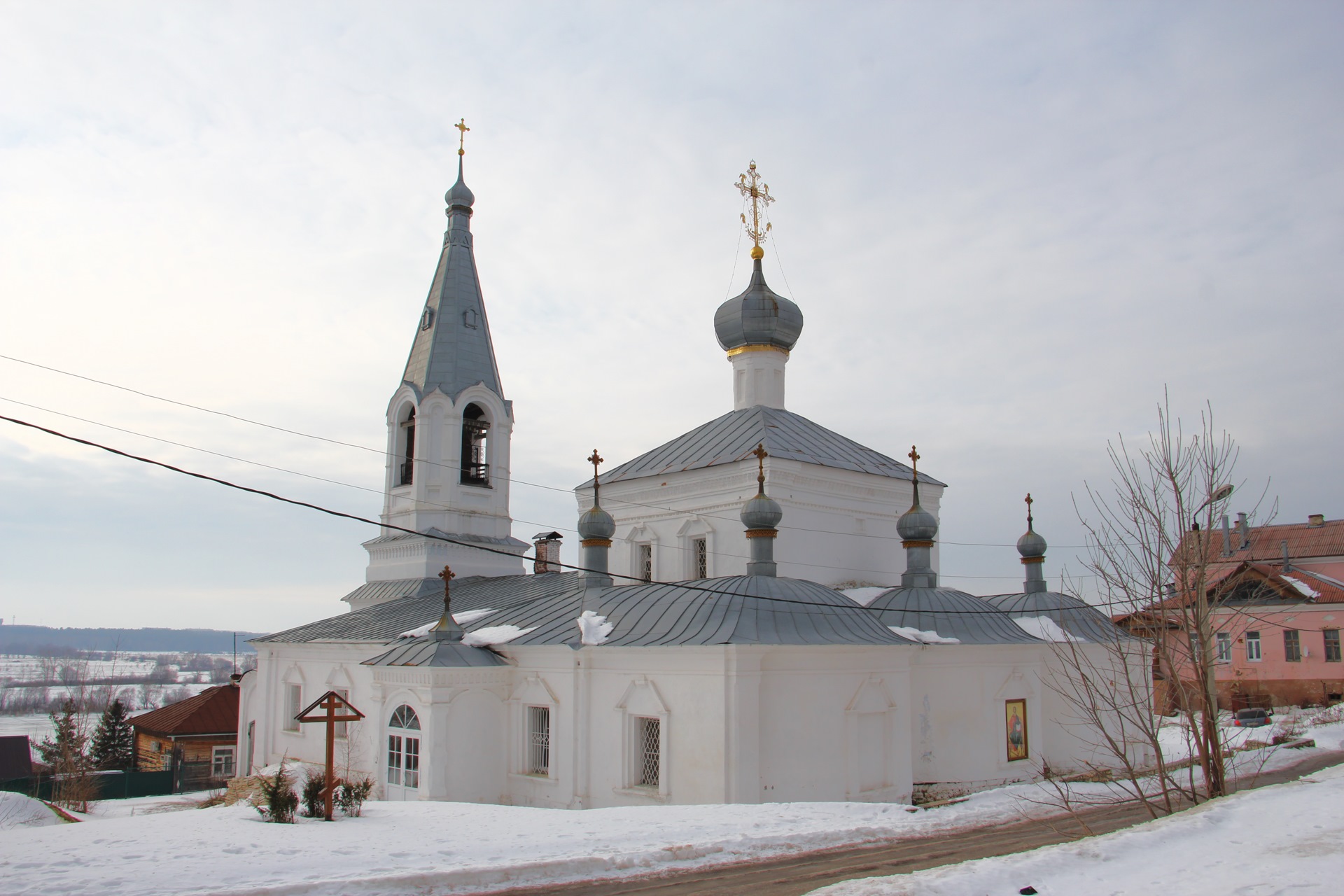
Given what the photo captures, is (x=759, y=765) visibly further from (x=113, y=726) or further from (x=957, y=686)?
(x=113, y=726)

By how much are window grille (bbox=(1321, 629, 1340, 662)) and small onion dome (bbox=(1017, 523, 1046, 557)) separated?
17.0 meters

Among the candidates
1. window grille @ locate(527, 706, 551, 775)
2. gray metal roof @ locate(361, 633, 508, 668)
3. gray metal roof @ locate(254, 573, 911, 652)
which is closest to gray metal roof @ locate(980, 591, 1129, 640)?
gray metal roof @ locate(254, 573, 911, 652)

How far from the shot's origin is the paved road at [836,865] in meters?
6.64

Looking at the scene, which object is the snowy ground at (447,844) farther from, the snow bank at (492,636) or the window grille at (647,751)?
the snow bank at (492,636)

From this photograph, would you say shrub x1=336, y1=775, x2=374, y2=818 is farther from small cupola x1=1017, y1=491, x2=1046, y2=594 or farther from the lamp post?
small cupola x1=1017, y1=491, x2=1046, y2=594

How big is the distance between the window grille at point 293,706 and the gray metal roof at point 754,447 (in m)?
7.00

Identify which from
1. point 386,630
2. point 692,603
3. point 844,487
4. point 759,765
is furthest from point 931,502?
point 386,630

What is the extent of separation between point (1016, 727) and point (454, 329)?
14.6m

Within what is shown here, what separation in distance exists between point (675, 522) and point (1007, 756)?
21.2 feet

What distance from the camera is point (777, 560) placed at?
52.3ft

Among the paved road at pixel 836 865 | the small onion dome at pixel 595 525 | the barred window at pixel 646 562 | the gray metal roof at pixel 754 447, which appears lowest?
the paved road at pixel 836 865

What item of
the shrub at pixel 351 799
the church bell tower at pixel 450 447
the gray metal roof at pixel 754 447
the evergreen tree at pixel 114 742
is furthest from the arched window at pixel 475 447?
the evergreen tree at pixel 114 742

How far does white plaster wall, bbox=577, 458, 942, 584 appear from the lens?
16.2m

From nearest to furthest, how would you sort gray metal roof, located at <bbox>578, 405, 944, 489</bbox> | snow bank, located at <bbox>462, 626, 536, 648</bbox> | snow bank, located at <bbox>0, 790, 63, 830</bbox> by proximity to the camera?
snow bank, located at <bbox>462, 626, 536, 648</bbox>
snow bank, located at <bbox>0, 790, 63, 830</bbox>
gray metal roof, located at <bbox>578, 405, 944, 489</bbox>
